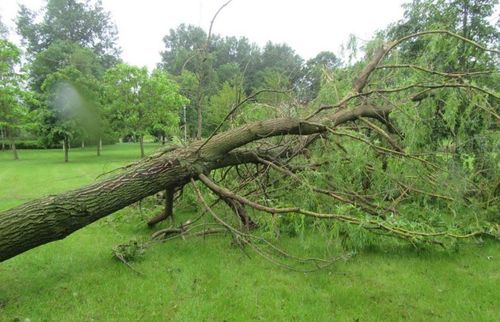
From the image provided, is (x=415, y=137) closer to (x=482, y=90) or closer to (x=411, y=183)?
(x=411, y=183)

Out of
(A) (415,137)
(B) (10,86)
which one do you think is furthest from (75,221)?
(B) (10,86)

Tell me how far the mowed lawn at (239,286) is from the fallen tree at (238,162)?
41cm

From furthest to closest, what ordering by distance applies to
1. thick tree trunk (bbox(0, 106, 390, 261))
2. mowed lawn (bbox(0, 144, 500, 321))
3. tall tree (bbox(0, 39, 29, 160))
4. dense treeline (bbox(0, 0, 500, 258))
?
tall tree (bbox(0, 39, 29, 160))
dense treeline (bbox(0, 0, 500, 258))
thick tree trunk (bbox(0, 106, 390, 261))
mowed lawn (bbox(0, 144, 500, 321))

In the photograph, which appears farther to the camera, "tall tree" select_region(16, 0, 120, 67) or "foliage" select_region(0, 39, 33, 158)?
"tall tree" select_region(16, 0, 120, 67)

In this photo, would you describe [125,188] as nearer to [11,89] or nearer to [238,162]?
[238,162]

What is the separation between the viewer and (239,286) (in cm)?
281

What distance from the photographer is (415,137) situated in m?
3.67

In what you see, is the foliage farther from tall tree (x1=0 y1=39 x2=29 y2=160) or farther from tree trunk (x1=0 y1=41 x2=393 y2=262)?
tree trunk (x1=0 y1=41 x2=393 y2=262)

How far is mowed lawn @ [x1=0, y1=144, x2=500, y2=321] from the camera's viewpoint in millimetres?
2400

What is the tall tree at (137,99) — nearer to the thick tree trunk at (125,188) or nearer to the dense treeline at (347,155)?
the dense treeline at (347,155)

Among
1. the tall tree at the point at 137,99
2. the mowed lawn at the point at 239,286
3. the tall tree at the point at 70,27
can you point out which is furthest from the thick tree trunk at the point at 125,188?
Answer: the tall tree at the point at 70,27

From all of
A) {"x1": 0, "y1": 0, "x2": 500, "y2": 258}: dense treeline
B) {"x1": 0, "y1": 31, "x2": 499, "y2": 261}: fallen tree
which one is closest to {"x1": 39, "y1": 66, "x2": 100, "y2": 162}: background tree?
{"x1": 0, "y1": 0, "x2": 500, "y2": 258}: dense treeline

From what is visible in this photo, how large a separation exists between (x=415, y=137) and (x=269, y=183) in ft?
6.26

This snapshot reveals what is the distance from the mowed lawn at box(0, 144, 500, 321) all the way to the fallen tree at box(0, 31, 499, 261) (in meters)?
0.41
